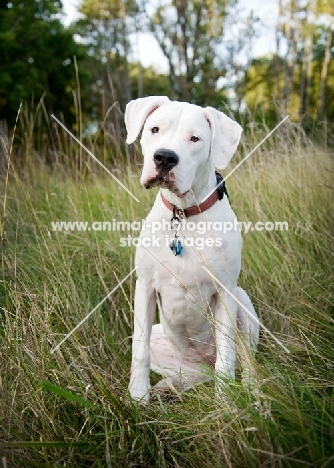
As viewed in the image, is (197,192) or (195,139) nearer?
(195,139)

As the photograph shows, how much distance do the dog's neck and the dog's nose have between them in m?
0.23

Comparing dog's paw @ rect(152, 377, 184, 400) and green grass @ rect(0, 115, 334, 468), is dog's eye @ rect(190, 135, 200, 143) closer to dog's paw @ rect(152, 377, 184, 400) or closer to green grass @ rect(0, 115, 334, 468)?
green grass @ rect(0, 115, 334, 468)

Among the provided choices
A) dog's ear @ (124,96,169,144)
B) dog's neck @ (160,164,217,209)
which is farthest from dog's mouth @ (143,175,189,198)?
dog's ear @ (124,96,169,144)

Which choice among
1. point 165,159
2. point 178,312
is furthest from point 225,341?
point 165,159

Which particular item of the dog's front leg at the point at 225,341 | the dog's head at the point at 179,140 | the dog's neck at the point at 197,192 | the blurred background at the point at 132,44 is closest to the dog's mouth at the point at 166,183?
the dog's head at the point at 179,140

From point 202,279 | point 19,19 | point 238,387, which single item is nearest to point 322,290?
point 202,279

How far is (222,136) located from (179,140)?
28cm

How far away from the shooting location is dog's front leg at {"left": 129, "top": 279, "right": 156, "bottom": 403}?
2.44 metres

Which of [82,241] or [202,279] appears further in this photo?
[82,241]

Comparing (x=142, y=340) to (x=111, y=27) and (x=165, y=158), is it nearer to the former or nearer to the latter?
(x=165, y=158)

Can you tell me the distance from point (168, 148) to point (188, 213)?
0.40 metres

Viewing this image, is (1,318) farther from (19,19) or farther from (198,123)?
(19,19)

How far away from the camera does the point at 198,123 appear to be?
2.38 metres

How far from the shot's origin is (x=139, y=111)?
257 cm
